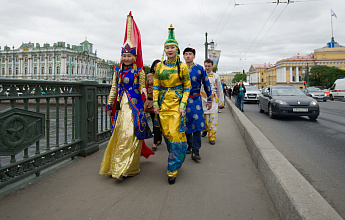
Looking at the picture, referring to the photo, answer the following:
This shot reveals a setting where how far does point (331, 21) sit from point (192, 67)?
202ft

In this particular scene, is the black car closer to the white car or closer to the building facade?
the white car

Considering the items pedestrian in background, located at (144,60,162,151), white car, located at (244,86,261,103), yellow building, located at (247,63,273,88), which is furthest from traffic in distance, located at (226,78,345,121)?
yellow building, located at (247,63,273,88)

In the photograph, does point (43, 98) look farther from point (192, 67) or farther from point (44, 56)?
point (44, 56)

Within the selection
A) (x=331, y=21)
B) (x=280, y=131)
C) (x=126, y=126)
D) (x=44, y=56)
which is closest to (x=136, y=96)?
(x=126, y=126)

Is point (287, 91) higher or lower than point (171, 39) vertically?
lower

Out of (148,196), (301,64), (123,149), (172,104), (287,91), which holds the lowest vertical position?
(148,196)

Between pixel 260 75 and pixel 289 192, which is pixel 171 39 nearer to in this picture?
pixel 289 192

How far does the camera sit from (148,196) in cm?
274

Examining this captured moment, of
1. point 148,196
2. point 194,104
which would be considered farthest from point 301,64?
point 148,196

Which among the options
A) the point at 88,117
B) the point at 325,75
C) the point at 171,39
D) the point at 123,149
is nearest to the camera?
the point at 123,149

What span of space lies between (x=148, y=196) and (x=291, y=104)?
28.2 feet

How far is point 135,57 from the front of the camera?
A: 139 inches

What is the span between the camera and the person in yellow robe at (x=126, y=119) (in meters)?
3.22

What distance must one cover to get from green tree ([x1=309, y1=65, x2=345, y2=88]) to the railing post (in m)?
67.0
